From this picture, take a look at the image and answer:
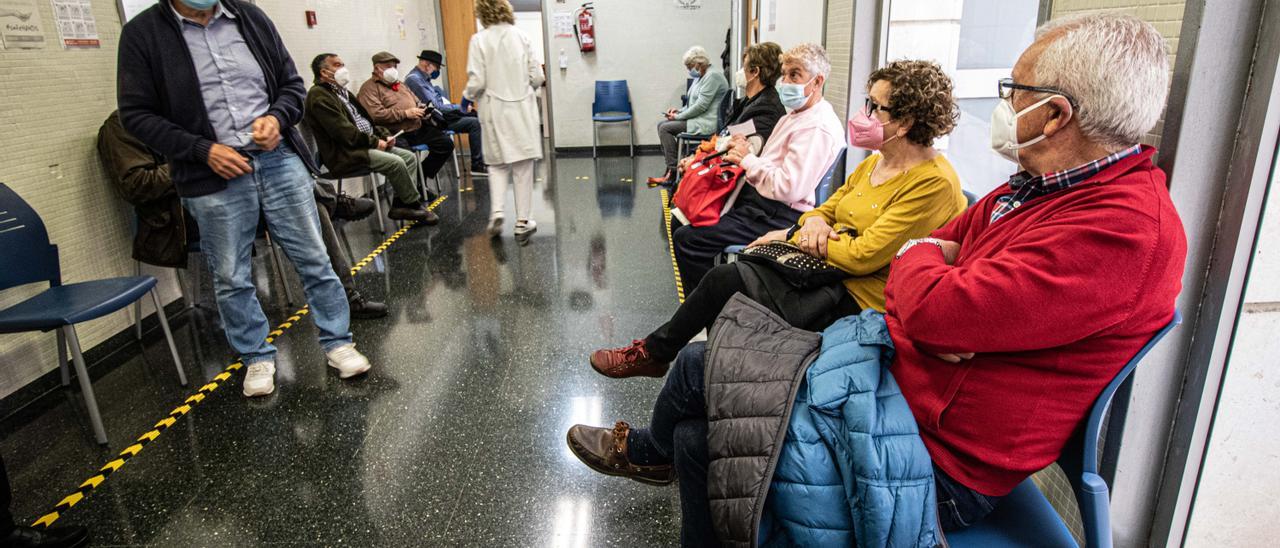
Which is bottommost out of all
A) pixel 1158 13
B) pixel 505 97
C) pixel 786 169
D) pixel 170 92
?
pixel 786 169

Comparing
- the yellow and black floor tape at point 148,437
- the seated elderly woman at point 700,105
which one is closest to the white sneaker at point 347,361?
the yellow and black floor tape at point 148,437

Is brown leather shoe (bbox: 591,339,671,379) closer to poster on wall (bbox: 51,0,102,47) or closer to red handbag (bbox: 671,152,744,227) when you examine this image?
red handbag (bbox: 671,152,744,227)

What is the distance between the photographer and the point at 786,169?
9.12ft

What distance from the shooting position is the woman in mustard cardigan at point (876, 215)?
1950 mm

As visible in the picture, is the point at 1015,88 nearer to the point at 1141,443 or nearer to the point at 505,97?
the point at 1141,443

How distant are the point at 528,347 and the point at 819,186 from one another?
138 centimetres

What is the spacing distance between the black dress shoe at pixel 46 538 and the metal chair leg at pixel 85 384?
0.56 m

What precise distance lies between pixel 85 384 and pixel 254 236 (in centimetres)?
72

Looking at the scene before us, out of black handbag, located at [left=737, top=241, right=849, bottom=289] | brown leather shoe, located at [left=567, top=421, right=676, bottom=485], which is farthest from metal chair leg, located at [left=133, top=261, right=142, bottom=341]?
black handbag, located at [left=737, top=241, right=849, bottom=289]

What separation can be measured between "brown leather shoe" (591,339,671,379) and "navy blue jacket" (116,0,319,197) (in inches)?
57.7

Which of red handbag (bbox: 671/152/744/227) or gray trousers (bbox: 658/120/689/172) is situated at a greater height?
red handbag (bbox: 671/152/744/227)

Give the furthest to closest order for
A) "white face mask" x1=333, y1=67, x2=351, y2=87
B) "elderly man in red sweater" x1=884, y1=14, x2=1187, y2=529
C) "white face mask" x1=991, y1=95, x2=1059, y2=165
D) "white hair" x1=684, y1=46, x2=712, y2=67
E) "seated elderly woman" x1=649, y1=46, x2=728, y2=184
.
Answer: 1. "white hair" x1=684, y1=46, x2=712, y2=67
2. "seated elderly woman" x1=649, y1=46, x2=728, y2=184
3. "white face mask" x1=333, y1=67, x2=351, y2=87
4. "white face mask" x1=991, y1=95, x2=1059, y2=165
5. "elderly man in red sweater" x1=884, y1=14, x2=1187, y2=529

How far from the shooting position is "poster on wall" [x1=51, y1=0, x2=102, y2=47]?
2945 millimetres

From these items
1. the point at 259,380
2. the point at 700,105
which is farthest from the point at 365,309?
the point at 700,105
